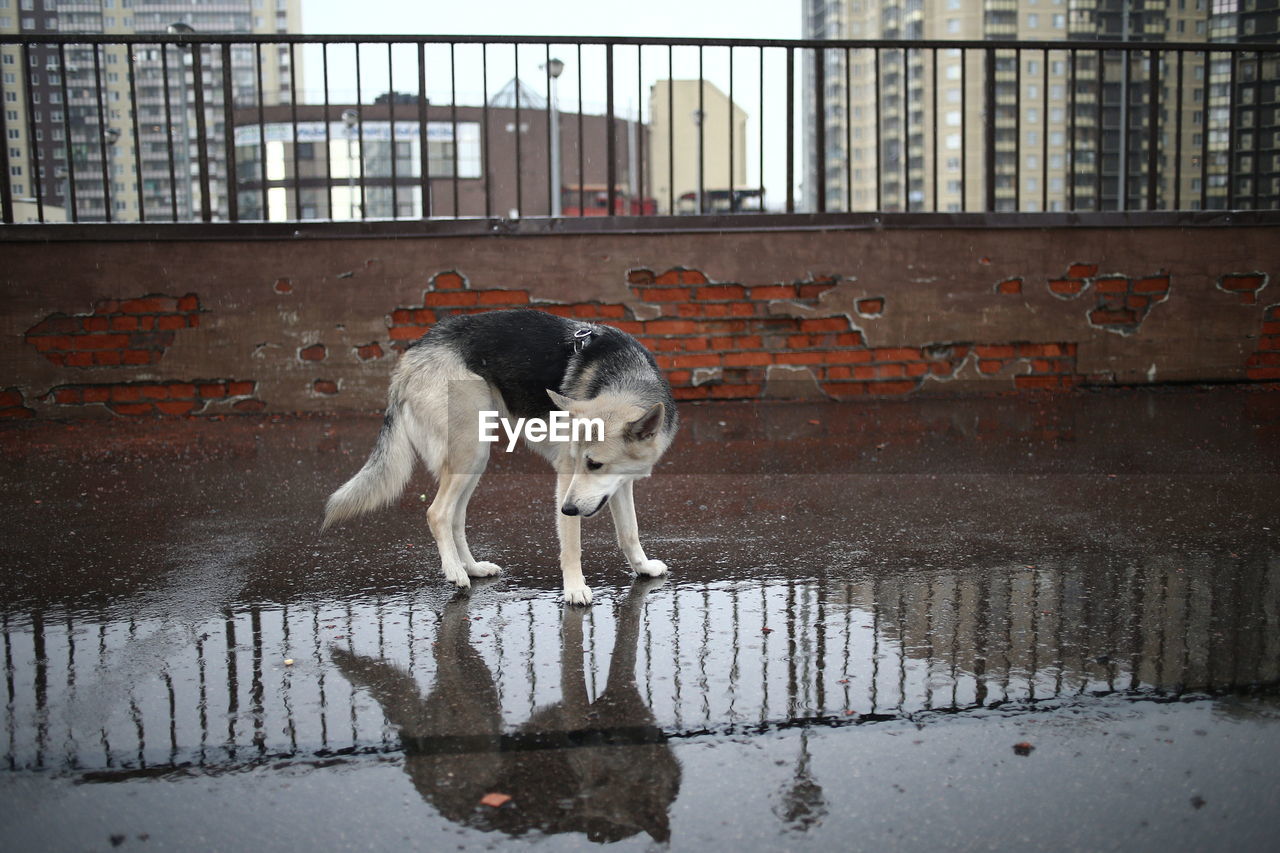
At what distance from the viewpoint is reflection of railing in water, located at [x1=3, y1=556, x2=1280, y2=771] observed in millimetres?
2766

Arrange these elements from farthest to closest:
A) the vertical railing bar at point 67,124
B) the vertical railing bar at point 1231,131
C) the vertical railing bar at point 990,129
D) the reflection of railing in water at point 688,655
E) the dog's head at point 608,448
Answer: the vertical railing bar at point 1231,131 < the vertical railing bar at point 990,129 < the vertical railing bar at point 67,124 < the dog's head at point 608,448 < the reflection of railing in water at point 688,655

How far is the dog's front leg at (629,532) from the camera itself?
4074 mm

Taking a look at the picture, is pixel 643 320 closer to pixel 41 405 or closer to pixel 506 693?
pixel 41 405

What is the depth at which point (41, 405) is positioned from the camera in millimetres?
7777

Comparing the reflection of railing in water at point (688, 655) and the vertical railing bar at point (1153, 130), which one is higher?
the vertical railing bar at point (1153, 130)

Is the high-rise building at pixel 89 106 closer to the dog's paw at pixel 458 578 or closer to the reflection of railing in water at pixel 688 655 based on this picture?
the dog's paw at pixel 458 578

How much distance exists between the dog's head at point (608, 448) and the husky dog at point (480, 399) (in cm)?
9

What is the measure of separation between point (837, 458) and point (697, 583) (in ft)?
8.59

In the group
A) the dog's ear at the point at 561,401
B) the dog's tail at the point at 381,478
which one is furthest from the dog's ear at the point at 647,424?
the dog's tail at the point at 381,478

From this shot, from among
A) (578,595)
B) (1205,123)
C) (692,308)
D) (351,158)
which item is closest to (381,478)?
(578,595)

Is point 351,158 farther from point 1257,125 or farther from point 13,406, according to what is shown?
point 1257,125

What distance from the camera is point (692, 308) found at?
8.20 m

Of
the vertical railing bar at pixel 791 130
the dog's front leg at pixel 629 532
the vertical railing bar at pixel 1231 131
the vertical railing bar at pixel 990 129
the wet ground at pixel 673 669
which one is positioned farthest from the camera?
the vertical railing bar at pixel 1231 131

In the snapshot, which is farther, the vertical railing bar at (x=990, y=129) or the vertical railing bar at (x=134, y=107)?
the vertical railing bar at (x=990, y=129)
